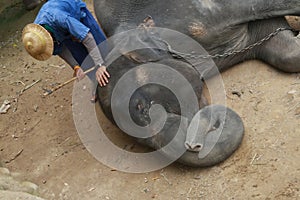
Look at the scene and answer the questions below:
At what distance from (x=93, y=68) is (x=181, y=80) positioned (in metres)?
0.53

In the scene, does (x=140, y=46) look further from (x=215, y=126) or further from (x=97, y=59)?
(x=215, y=126)

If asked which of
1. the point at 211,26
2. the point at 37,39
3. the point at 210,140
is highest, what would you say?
the point at 37,39

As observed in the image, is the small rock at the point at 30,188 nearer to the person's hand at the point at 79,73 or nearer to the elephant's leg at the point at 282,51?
the person's hand at the point at 79,73

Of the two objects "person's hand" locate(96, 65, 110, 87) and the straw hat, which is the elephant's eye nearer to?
"person's hand" locate(96, 65, 110, 87)

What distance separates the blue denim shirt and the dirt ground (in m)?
0.64

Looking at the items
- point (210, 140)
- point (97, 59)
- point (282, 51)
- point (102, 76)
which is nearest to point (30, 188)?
point (102, 76)

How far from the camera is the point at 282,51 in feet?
10.8

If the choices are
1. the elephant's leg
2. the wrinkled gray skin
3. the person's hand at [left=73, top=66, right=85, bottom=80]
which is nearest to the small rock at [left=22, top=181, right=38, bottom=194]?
the wrinkled gray skin

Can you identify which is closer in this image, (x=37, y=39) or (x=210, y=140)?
(x=210, y=140)

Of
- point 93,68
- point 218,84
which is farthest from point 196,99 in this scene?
point 93,68

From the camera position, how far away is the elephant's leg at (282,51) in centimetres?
323

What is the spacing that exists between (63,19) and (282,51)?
135 centimetres

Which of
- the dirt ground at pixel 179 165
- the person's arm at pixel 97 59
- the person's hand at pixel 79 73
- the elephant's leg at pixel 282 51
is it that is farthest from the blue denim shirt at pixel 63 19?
the elephant's leg at pixel 282 51

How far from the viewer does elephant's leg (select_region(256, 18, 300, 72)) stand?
A: 323 centimetres
